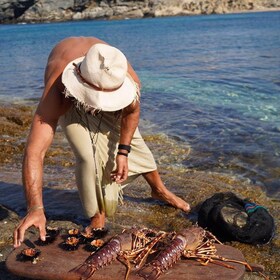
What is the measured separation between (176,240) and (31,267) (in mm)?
1159

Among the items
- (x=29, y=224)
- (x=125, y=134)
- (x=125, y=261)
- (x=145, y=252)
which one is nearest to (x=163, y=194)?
(x=125, y=134)

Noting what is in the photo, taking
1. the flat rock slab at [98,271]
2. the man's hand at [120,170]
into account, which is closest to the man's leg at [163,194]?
the man's hand at [120,170]

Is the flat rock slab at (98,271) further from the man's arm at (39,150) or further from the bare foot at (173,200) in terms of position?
the bare foot at (173,200)

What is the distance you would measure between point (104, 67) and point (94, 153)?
1160mm

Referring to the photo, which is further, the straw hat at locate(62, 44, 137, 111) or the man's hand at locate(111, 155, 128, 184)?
the man's hand at locate(111, 155, 128, 184)

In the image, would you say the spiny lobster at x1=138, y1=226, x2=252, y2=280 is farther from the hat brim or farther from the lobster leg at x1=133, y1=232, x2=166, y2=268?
the hat brim

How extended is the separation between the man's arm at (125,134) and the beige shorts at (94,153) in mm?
120

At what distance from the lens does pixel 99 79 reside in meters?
3.57

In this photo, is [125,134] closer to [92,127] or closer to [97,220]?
[92,127]

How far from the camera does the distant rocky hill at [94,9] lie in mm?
107188

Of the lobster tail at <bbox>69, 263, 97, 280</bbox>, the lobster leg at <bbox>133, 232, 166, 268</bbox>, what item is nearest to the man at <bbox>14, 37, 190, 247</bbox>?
the lobster tail at <bbox>69, 263, 97, 280</bbox>

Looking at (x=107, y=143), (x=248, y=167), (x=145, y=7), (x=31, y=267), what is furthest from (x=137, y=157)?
(x=145, y=7)

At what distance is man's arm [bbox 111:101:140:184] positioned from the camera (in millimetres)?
4414

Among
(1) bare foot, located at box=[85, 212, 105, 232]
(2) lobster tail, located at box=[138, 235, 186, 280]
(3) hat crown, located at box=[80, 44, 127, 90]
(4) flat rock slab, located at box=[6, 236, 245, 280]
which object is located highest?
(3) hat crown, located at box=[80, 44, 127, 90]
